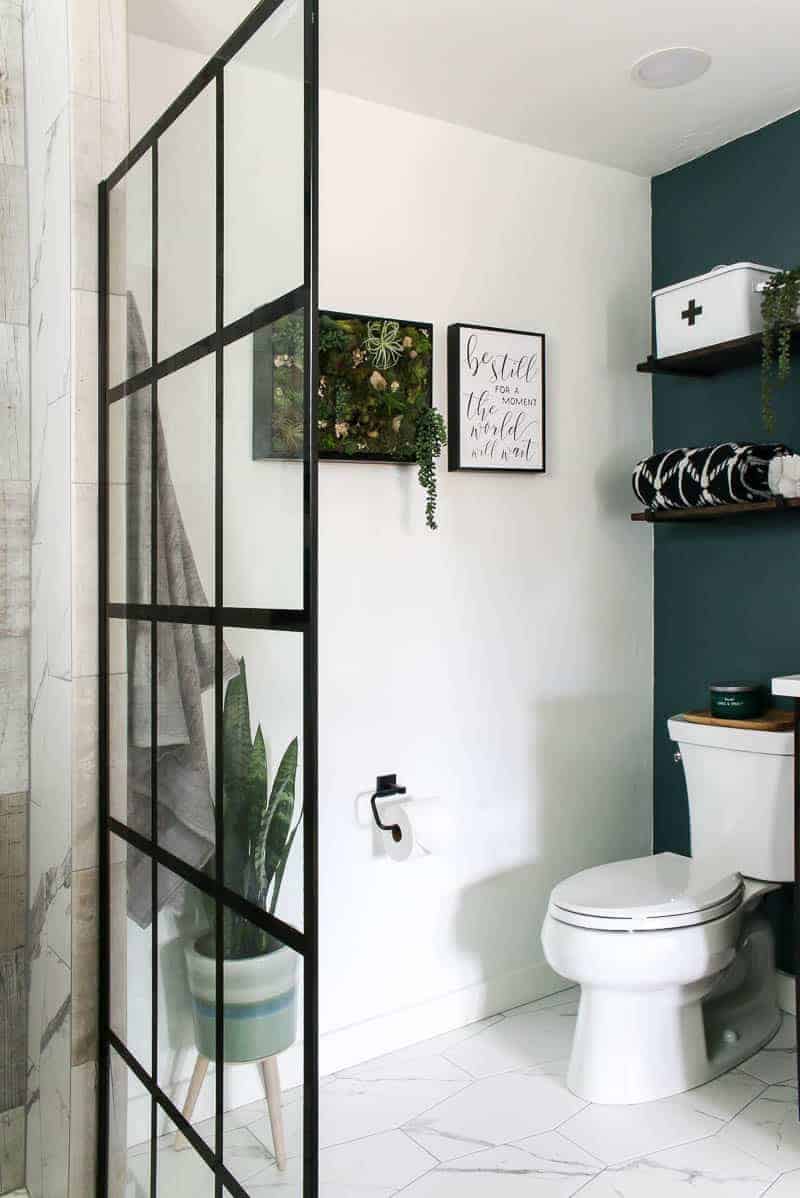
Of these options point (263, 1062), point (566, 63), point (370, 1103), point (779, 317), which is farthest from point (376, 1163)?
point (566, 63)

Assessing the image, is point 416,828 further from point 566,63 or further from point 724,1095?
point 566,63

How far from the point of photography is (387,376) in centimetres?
249

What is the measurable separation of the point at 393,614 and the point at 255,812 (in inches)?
51.3

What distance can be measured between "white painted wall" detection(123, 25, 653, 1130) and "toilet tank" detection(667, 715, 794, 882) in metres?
0.43

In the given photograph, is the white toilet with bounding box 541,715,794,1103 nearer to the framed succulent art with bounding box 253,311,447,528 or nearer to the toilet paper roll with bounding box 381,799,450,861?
the toilet paper roll with bounding box 381,799,450,861

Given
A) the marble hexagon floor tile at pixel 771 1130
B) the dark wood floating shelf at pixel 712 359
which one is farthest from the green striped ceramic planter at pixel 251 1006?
the dark wood floating shelf at pixel 712 359

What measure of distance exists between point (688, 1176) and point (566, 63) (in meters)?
2.46

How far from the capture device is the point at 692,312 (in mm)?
2684

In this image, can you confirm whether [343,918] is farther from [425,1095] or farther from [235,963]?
[235,963]

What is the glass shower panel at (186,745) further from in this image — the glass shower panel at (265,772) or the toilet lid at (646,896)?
the toilet lid at (646,896)

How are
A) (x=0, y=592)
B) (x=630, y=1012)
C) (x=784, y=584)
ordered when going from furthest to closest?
(x=784, y=584) → (x=630, y=1012) → (x=0, y=592)

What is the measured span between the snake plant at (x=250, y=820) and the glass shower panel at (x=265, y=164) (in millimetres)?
505

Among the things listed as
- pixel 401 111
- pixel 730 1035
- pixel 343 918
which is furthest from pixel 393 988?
pixel 401 111

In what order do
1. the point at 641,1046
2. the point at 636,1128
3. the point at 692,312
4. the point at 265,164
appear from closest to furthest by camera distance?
the point at 265,164 < the point at 636,1128 < the point at 641,1046 < the point at 692,312
